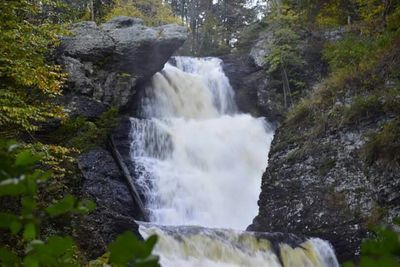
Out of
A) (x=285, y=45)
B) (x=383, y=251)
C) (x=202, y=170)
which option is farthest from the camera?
(x=285, y=45)

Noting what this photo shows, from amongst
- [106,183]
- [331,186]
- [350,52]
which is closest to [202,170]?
[106,183]

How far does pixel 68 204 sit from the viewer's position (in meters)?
0.84

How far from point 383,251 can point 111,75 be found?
59.3 ft

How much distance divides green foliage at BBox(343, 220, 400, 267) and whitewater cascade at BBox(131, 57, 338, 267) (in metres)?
8.01

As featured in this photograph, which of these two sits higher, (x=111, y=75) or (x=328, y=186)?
(x=111, y=75)

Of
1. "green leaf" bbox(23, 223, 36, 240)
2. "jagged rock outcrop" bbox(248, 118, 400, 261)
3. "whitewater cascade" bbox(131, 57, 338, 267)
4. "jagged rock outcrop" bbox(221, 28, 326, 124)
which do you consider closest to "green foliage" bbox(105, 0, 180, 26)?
"whitewater cascade" bbox(131, 57, 338, 267)

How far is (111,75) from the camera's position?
59.6 ft

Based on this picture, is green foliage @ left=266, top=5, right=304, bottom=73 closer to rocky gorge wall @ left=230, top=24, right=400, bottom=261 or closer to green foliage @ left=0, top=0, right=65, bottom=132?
rocky gorge wall @ left=230, top=24, right=400, bottom=261

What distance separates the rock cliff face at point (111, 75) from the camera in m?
13.3

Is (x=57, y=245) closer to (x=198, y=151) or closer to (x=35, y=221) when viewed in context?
(x=35, y=221)

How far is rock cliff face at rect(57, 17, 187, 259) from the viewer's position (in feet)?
43.7

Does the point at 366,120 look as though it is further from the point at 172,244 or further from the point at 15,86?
the point at 15,86

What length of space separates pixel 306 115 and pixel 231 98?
27.0 ft

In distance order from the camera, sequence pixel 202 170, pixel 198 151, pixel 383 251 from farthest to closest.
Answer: pixel 198 151 < pixel 202 170 < pixel 383 251
